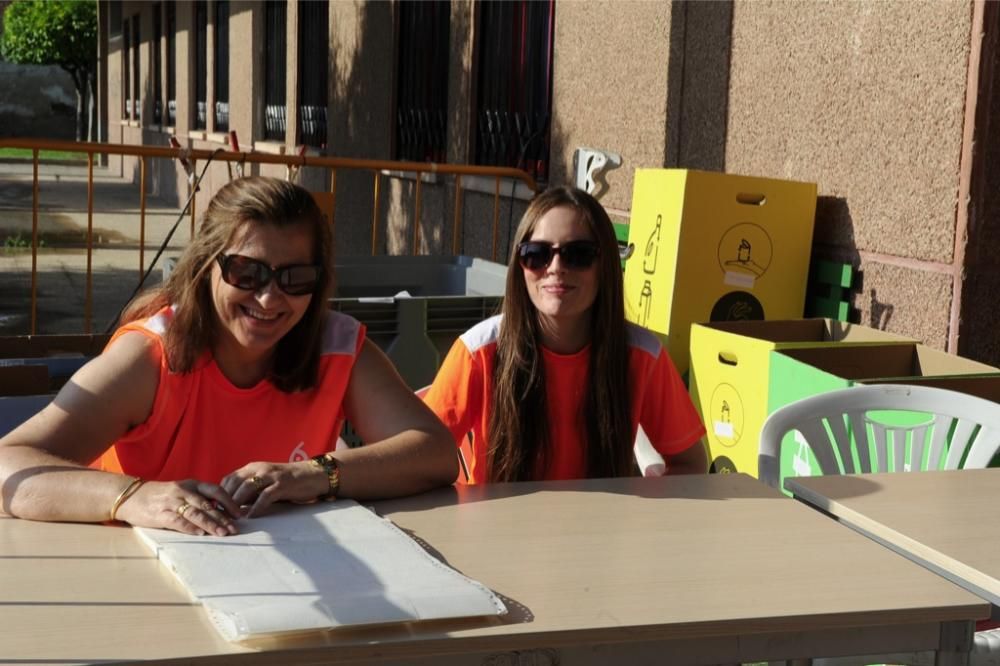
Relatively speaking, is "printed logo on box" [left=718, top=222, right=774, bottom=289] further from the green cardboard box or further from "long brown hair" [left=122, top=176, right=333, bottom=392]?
"long brown hair" [left=122, top=176, right=333, bottom=392]

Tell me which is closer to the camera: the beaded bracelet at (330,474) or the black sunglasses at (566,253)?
the beaded bracelet at (330,474)

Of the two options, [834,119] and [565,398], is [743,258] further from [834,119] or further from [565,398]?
[565,398]

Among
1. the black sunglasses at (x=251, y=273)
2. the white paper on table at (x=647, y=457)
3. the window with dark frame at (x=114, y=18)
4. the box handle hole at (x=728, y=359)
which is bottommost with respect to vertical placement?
the white paper on table at (x=647, y=457)

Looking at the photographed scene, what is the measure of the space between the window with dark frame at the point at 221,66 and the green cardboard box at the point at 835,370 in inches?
609

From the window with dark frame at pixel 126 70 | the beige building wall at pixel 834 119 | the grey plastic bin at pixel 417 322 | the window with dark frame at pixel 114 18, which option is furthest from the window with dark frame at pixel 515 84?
the window with dark frame at pixel 114 18

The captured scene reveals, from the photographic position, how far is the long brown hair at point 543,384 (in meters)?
3.21

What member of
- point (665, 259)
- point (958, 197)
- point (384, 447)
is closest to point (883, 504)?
point (384, 447)

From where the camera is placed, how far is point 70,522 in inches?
92.4

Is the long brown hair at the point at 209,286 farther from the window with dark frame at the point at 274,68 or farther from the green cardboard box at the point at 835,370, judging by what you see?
the window with dark frame at the point at 274,68

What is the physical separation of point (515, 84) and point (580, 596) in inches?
272

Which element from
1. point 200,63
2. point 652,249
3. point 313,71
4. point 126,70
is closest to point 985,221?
point 652,249

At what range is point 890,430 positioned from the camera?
3424mm

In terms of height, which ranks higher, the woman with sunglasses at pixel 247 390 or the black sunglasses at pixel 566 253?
the black sunglasses at pixel 566 253

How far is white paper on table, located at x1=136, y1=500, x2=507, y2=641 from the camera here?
72.3 inches
